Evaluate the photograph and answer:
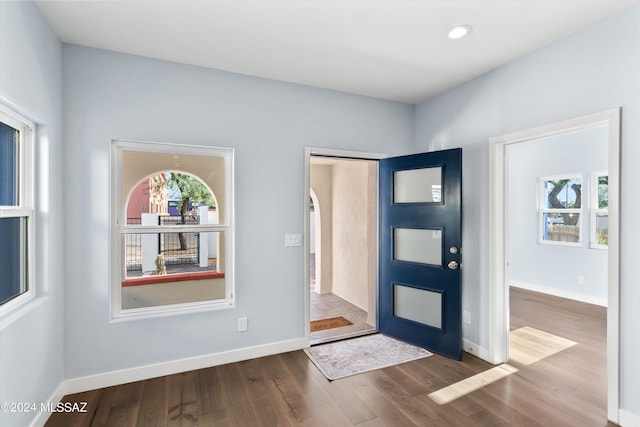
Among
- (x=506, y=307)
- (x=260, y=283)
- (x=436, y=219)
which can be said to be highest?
(x=436, y=219)

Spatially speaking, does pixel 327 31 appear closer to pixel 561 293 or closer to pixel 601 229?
pixel 601 229

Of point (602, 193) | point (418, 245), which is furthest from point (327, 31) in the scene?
point (602, 193)

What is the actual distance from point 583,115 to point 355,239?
3352 millimetres

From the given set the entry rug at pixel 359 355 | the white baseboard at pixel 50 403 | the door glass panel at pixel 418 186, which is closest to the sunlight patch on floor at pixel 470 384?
the entry rug at pixel 359 355

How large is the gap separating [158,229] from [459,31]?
9.57 ft

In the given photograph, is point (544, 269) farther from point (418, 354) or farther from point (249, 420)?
point (249, 420)

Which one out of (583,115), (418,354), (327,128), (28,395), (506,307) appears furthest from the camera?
(327,128)

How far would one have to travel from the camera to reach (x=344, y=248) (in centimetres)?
546

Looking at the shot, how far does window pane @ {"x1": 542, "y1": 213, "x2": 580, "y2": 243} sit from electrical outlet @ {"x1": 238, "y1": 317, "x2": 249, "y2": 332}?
206 inches

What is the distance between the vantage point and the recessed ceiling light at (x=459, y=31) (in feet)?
7.42

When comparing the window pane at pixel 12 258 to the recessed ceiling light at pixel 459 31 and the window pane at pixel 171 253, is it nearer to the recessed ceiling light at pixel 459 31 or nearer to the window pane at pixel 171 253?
the window pane at pixel 171 253

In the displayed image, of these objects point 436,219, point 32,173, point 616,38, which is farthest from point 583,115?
point 32,173

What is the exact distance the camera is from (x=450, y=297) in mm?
3088

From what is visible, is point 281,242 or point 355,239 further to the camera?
point 355,239
